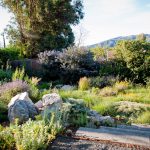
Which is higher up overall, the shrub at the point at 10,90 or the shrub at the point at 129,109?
the shrub at the point at 10,90

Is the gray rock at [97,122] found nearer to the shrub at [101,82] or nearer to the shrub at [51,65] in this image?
the shrub at [101,82]

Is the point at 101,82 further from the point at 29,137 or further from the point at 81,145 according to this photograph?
the point at 29,137

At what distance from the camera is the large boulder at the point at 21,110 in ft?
21.6

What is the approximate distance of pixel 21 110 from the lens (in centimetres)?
662

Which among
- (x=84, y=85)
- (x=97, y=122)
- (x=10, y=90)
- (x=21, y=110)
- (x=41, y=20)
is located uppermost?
(x=41, y=20)

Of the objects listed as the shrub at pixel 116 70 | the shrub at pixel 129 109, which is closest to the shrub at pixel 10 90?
the shrub at pixel 129 109

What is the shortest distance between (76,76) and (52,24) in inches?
261

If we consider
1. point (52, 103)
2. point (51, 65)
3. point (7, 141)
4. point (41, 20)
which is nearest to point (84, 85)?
point (51, 65)

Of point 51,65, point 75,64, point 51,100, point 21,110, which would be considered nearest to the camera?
→ point 21,110

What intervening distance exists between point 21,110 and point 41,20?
43.2ft

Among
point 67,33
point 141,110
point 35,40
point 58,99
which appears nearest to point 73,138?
point 58,99

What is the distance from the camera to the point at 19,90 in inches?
344

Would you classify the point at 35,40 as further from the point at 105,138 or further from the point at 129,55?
the point at 105,138

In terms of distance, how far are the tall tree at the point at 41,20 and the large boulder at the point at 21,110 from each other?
488 inches
